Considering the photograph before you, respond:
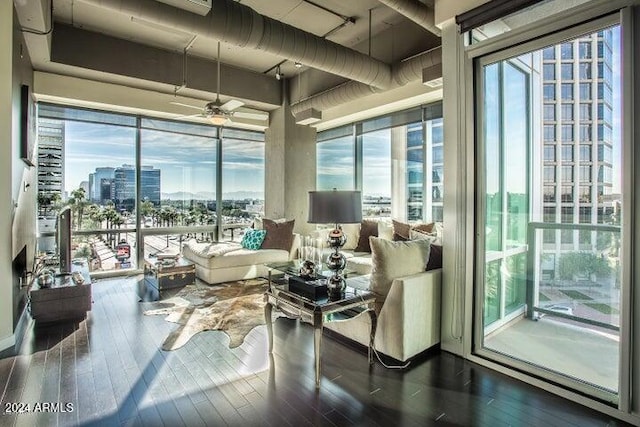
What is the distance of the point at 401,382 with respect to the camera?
2.61 m

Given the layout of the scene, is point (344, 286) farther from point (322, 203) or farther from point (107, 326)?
point (107, 326)

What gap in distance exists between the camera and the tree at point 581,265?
7.90ft

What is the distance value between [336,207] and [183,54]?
4.46 metres

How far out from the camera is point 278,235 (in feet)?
20.2

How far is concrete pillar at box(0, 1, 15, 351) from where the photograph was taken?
309 cm

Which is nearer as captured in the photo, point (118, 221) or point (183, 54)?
point (183, 54)

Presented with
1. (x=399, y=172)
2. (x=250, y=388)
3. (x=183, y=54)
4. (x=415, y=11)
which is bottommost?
(x=250, y=388)

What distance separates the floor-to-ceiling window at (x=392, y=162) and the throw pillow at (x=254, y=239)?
194 centimetres

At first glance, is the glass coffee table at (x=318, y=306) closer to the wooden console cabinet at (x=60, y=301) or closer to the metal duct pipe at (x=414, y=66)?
the wooden console cabinet at (x=60, y=301)

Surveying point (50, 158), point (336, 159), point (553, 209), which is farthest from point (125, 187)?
point (553, 209)

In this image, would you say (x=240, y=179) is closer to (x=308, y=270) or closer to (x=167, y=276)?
(x=167, y=276)

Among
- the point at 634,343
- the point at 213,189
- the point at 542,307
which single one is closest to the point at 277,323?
the point at 542,307

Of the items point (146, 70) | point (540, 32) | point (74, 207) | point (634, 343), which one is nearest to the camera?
point (634, 343)

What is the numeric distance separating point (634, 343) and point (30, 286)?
5660 mm
